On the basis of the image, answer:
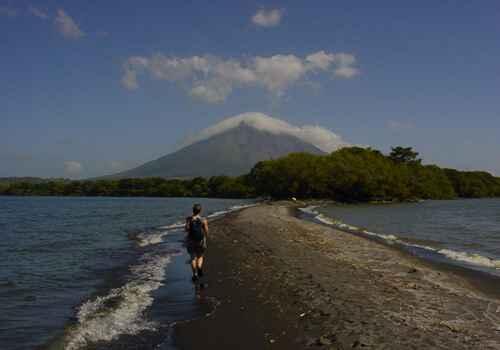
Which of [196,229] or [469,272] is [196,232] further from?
[469,272]

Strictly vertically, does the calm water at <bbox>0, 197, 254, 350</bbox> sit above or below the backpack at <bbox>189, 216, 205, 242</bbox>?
below

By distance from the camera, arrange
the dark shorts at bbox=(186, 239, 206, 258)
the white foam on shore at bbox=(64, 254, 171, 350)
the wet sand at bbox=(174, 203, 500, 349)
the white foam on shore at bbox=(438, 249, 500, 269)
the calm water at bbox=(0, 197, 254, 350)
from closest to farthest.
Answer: the wet sand at bbox=(174, 203, 500, 349)
the white foam on shore at bbox=(64, 254, 171, 350)
the calm water at bbox=(0, 197, 254, 350)
the dark shorts at bbox=(186, 239, 206, 258)
the white foam on shore at bbox=(438, 249, 500, 269)

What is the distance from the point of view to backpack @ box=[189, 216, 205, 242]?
12.5 metres

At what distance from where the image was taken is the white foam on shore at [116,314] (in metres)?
8.31

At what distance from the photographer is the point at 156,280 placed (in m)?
13.7

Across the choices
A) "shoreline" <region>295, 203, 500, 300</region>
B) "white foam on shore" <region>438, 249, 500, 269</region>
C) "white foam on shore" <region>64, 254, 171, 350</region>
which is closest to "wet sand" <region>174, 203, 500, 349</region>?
"shoreline" <region>295, 203, 500, 300</region>

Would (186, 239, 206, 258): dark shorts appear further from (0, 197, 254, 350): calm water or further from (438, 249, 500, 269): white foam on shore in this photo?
(438, 249, 500, 269): white foam on shore

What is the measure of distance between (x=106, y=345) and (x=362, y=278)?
724 cm

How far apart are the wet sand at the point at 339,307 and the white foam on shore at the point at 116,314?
45.7 inches

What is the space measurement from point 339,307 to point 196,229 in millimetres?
4663

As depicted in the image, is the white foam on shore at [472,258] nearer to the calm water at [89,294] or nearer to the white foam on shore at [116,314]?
the calm water at [89,294]

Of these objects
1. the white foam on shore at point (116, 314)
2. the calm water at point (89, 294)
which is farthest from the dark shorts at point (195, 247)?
Answer: the white foam on shore at point (116, 314)

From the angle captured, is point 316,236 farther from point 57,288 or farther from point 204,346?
point 204,346

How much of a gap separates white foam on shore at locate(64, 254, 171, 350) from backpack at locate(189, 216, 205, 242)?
1763mm
